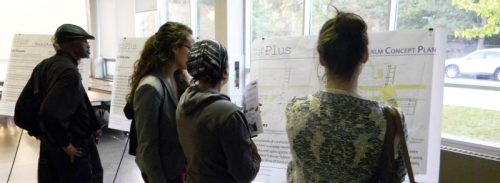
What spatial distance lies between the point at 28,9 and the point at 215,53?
A: 6593mm

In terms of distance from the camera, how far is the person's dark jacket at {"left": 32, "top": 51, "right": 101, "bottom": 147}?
1975 millimetres

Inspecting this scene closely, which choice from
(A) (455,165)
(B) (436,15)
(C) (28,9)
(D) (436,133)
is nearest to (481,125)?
(A) (455,165)

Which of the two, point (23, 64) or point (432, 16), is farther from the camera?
point (23, 64)

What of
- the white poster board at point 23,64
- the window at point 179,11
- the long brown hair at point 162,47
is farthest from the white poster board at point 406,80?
the window at point 179,11

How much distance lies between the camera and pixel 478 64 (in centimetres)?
246

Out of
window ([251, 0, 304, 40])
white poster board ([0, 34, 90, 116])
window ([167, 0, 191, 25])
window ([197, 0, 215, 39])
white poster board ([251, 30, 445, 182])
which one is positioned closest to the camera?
white poster board ([251, 30, 445, 182])

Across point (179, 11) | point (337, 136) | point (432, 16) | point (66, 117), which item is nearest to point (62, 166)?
point (66, 117)

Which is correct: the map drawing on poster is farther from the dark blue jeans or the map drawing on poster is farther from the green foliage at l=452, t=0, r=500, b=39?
the green foliage at l=452, t=0, r=500, b=39

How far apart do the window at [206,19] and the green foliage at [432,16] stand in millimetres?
2140

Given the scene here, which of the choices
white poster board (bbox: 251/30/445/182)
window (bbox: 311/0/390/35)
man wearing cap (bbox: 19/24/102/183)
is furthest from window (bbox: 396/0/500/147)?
man wearing cap (bbox: 19/24/102/183)

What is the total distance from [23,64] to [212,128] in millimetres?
2941

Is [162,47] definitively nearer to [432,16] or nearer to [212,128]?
[212,128]

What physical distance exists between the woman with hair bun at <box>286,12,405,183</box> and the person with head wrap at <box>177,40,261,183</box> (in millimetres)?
257

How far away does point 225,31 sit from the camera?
3.81 meters
